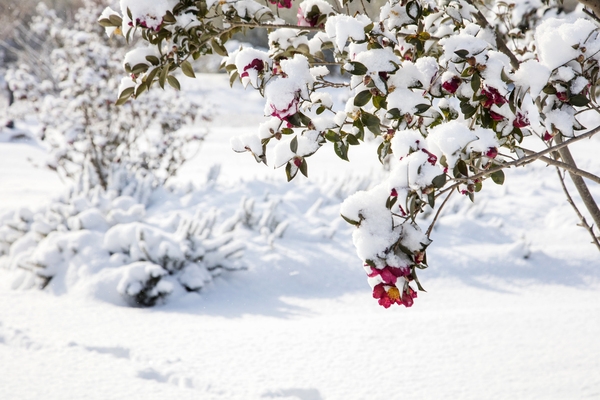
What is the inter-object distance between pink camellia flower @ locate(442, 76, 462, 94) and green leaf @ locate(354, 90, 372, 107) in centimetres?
20

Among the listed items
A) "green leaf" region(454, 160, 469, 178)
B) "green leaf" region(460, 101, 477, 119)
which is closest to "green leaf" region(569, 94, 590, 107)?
"green leaf" region(460, 101, 477, 119)

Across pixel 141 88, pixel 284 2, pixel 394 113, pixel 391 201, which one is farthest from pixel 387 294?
pixel 284 2

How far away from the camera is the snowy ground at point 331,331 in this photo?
86.7 inches

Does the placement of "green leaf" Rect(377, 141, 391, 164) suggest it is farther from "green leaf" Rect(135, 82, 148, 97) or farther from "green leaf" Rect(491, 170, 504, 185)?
"green leaf" Rect(135, 82, 148, 97)

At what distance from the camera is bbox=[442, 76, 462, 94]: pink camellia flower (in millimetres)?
1354

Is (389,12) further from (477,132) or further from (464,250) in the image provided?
(464,250)

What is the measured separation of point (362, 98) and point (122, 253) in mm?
2961

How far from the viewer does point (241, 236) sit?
4.55 meters

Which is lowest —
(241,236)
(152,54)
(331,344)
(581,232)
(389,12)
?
(331,344)

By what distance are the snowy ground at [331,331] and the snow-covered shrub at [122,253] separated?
133 millimetres

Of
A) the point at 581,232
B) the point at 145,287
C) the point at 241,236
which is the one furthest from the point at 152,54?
the point at 581,232

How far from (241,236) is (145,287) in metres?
1.23

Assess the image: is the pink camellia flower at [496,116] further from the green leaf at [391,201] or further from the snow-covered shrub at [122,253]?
→ the snow-covered shrub at [122,253]

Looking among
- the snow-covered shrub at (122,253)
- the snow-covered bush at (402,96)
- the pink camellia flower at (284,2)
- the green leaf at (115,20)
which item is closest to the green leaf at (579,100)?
the snow-covered bush at (402,96)
